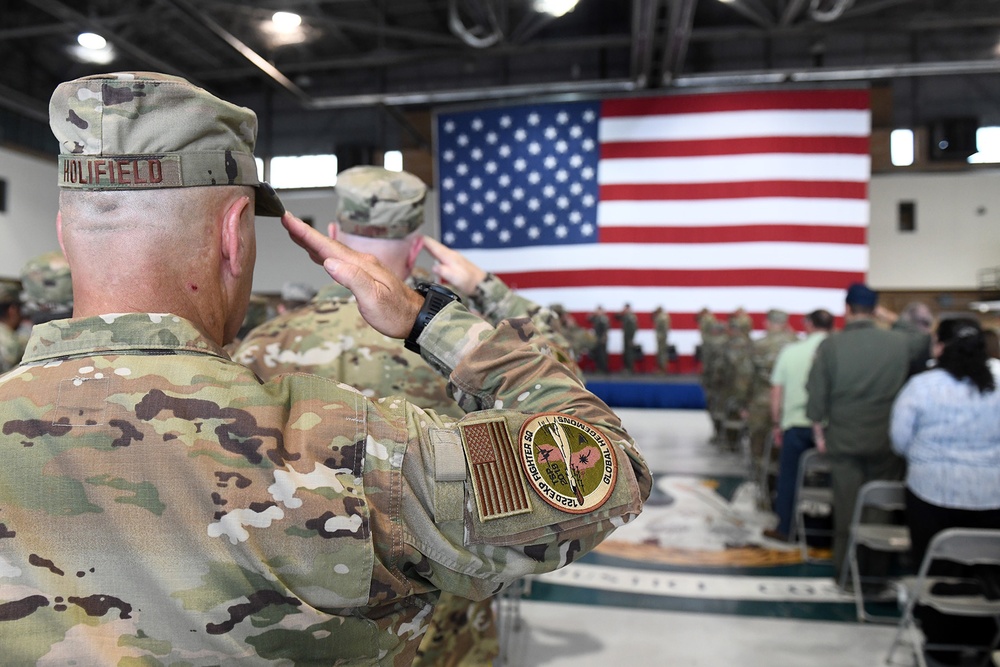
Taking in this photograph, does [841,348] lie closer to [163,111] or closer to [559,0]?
[163,111]

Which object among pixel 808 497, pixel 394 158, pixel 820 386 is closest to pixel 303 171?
pixel 394 158

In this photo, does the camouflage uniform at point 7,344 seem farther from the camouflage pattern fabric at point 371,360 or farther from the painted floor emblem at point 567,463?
the painted floor emblem at point 567,463

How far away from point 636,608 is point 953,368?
1.85 meters

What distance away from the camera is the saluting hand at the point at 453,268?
147 cm

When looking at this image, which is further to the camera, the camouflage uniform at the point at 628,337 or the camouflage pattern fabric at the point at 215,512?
the camouflage uniform at the point at 628,337

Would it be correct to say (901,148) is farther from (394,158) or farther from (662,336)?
(394,158)

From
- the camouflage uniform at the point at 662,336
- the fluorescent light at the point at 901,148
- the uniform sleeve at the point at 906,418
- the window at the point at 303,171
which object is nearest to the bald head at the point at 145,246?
the uniform sleeve at the point at 906,418

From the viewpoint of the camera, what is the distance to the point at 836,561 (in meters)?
3.92

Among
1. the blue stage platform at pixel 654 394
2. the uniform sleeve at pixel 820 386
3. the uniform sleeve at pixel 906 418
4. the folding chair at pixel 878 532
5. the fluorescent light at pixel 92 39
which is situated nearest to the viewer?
the uniform sleeve at pixel 906 418

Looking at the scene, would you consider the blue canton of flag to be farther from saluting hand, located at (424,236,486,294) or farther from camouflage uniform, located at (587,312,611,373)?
saluting hand, located at (424,236,486,294)

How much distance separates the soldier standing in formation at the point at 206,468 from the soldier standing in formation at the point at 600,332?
11715 millimetres

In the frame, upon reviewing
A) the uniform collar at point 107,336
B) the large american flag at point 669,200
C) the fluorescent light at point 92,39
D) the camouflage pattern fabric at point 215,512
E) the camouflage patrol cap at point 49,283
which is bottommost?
the camouflage pattern fabric at point 215,512

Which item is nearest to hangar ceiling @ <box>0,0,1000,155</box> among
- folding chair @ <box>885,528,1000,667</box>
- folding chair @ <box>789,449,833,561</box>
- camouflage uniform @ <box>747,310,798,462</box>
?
camouflage uniform @ <box>747,310,798,462</box>

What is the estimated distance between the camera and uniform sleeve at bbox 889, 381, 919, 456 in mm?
2906
